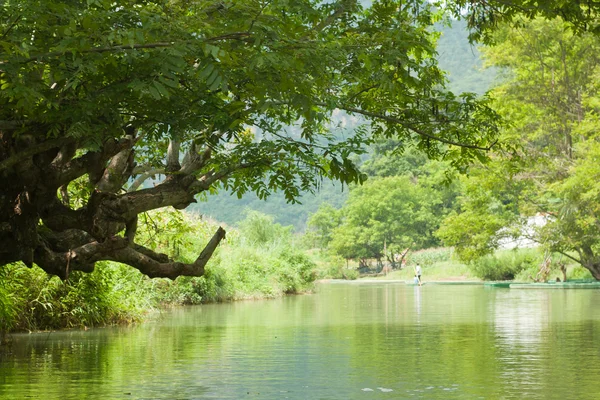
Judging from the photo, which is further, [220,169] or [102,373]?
[220,169]

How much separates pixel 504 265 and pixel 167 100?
52.6 m

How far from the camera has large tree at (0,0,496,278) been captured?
8180 millimetres

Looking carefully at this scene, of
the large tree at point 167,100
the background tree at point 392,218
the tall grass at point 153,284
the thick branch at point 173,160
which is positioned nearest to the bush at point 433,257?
the background tree at point 392,218

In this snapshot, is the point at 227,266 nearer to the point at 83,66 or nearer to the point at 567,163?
the point at 567,163

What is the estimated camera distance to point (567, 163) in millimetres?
47875

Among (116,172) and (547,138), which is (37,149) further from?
(547,138)

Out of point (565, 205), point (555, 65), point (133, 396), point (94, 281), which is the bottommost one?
point (133, 396)

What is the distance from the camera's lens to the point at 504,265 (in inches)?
2388

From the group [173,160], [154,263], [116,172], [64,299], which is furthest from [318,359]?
[64,299]

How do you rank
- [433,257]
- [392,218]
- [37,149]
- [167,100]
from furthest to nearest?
[392,218] < [433,257] < [37,149] < [167,100]

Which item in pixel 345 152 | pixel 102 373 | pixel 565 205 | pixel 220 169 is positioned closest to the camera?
pixel 345 152

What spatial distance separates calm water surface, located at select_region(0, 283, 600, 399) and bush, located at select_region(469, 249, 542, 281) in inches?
1369

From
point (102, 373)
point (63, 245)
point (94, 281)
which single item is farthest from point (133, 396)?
point (94, 281)

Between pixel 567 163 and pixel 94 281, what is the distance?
33172mm
